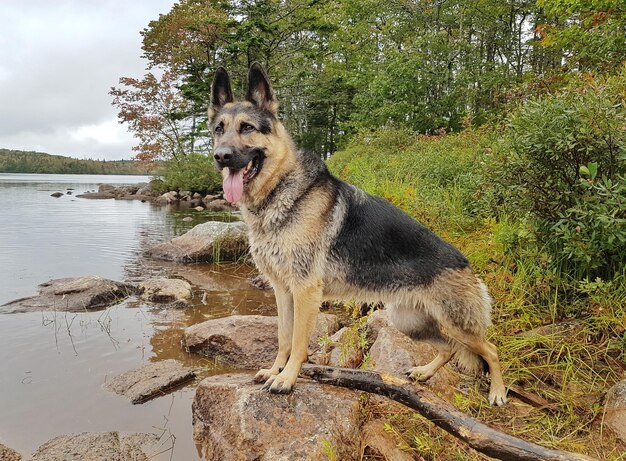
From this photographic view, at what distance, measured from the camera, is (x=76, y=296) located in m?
7.80

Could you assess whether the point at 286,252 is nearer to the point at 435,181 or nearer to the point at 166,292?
the point at 166,292

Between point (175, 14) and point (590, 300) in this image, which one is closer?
point (590, 300)

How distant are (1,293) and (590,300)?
1011 cm

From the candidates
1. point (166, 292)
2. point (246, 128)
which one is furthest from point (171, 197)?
point (246, 128)

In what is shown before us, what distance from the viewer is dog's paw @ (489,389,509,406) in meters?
3.69

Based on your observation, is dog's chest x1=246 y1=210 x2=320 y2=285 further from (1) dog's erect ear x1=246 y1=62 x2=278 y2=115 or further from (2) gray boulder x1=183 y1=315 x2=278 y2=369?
(2) gray boulder x1=183 y1=315 x2=278 y2=369

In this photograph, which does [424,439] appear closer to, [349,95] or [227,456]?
[227,456]

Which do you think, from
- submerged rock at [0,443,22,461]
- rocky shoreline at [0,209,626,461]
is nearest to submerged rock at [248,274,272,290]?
rocky shoreline at [0,209,626,461]

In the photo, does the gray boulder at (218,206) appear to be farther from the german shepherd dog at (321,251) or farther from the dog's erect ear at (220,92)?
the german shepherd dog at (321,251)

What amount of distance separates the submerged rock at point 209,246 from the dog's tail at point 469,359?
27.4 ft

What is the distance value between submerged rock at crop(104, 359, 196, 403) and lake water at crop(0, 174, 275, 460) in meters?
0.11

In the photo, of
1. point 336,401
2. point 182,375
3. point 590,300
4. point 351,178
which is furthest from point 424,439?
point 351,178

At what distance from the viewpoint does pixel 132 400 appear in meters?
4.51

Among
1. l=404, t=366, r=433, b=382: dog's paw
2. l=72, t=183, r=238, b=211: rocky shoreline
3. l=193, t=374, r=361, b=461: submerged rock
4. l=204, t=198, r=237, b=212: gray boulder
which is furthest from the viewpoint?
l=72, t=183, r=238, b=211: rocky shoreline
